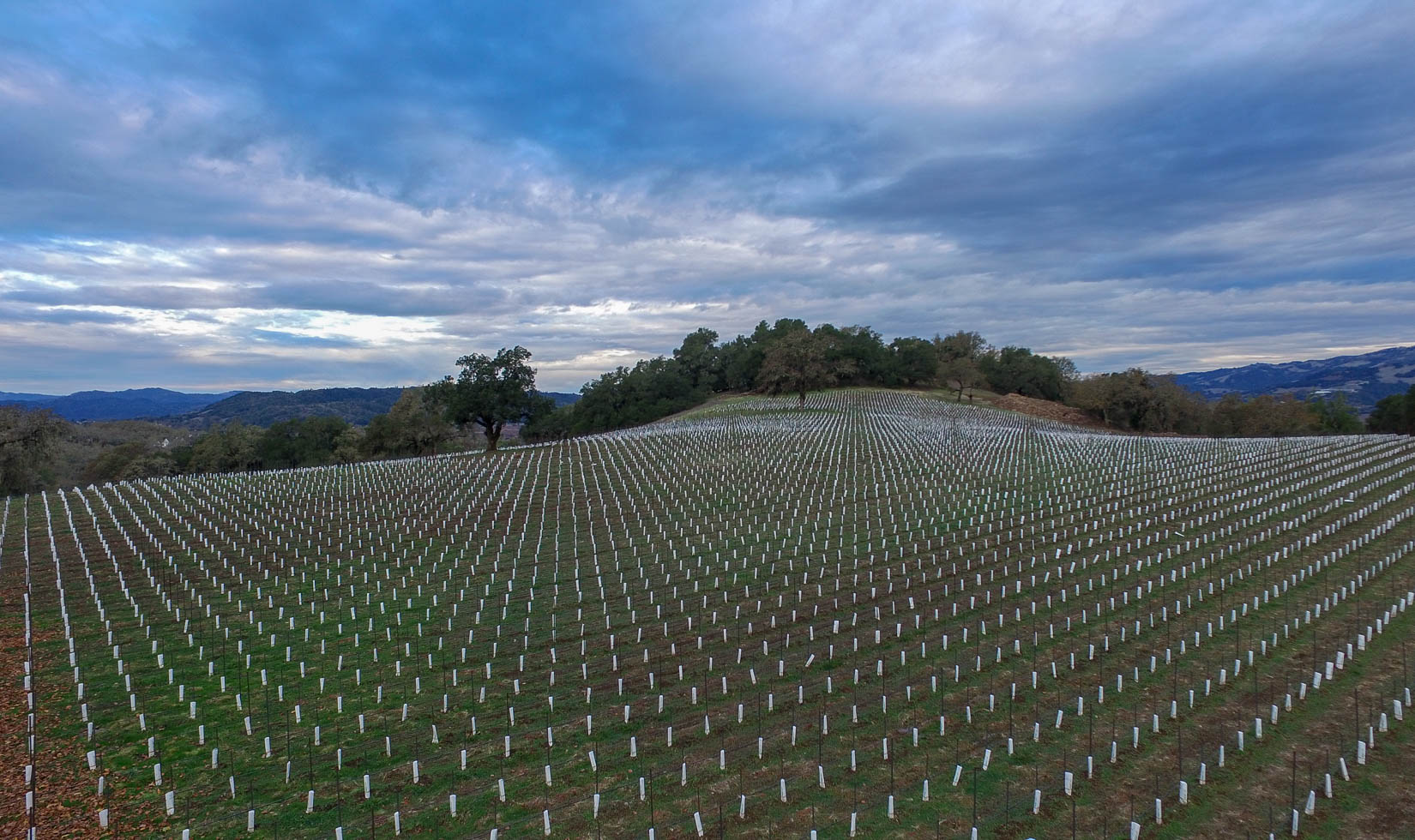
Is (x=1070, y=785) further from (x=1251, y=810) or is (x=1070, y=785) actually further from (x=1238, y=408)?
(x=1238, y=408)

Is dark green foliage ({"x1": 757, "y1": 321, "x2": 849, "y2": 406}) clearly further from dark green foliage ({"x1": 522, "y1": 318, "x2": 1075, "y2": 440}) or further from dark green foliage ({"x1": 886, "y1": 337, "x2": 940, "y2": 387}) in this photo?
dark green foliage ({"x1": 886, "y1": 337, "x2": 940, "y2": 387})

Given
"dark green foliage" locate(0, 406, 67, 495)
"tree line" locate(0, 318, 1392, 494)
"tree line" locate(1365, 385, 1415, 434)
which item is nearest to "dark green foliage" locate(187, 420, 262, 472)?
"tree line" locate(0, 318, 1392, 494)

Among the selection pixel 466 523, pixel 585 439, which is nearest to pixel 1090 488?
pixel 466 523

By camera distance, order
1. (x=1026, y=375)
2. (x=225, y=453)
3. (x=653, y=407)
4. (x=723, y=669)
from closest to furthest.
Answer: (x=723, y=669) → (x=225, y=453) → (x=653, y=407) → (x=1026, y=375)

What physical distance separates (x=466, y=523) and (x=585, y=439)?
27.1 metres

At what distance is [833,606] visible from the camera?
676 inches

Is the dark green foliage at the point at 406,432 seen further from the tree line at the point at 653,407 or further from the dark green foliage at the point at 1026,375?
the dark green foliage at the point at 1026,375

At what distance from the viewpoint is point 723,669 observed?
44.7 feet

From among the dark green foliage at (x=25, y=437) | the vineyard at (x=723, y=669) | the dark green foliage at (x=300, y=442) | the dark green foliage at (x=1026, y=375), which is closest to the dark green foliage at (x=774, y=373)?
the dark green foliage at (x=1026, y=375)

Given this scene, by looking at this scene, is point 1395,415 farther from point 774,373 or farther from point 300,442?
point 300,442

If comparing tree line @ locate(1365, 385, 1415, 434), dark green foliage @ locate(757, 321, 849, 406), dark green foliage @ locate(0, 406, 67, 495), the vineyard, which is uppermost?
dark green foliage @ locate(757, 321, 849, 406)

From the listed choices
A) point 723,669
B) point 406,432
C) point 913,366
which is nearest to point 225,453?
point 406,432

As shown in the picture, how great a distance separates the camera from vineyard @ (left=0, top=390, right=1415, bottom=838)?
9.14 metres

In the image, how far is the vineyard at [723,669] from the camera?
9.14 m
